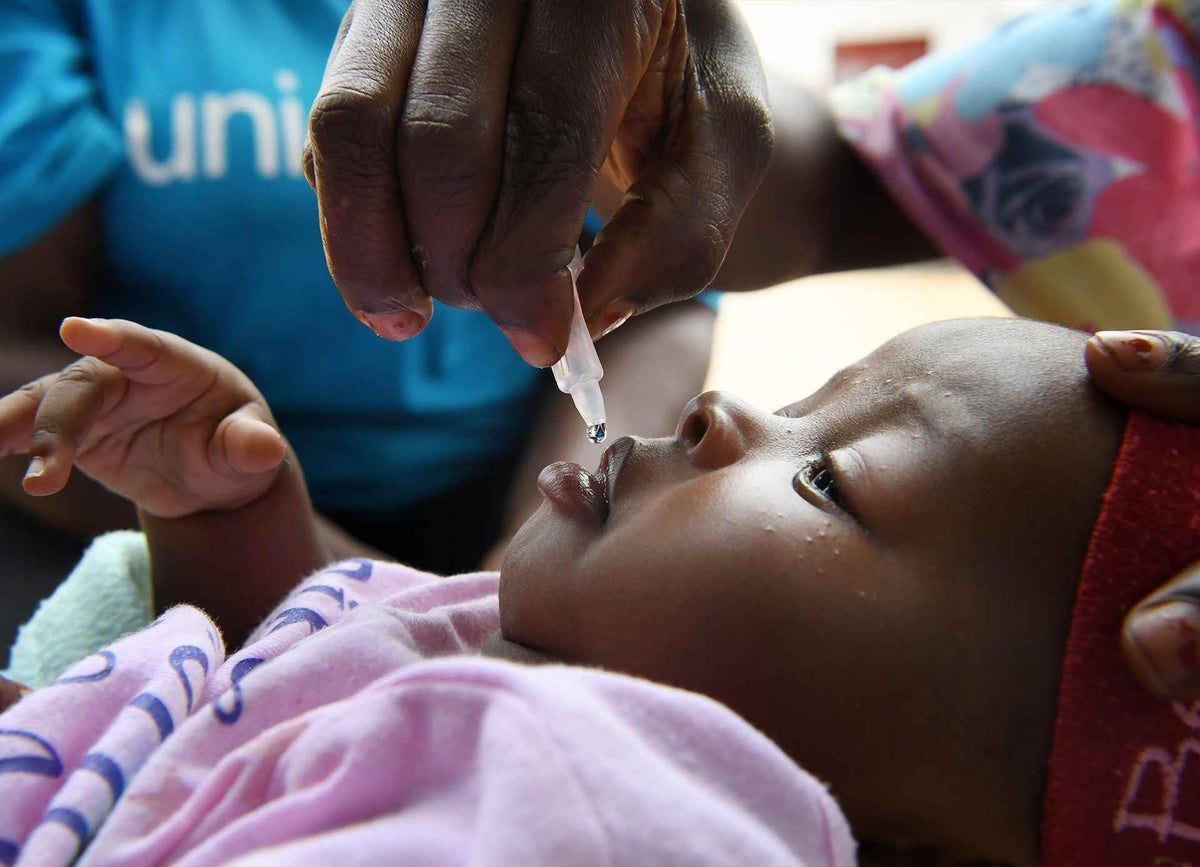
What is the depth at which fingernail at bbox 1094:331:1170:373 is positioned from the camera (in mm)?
578

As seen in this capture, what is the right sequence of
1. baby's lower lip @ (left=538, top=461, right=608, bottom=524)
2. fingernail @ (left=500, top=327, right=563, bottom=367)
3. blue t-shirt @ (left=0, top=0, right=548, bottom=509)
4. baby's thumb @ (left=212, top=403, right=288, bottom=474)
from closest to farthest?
1. fingernail @ (left=500, top=327, right=563, bottom=367)
2. baby's lower lip @ (left=538, top=461, right=608, bottom=524)
3. baby's thumb @ (left=212, top=403, right=288, bottom=474)
4. blue t-shirt @ (left=0, top=0, right=548, bottom=509)

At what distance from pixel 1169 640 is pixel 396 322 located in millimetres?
458

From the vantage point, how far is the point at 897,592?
1.93ft

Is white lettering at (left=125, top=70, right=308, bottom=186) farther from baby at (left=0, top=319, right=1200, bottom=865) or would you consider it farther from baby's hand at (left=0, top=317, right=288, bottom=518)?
baby at (left=0, top=319, right=1200, bottom=865)

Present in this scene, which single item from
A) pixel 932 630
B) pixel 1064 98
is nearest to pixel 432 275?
pixel 932 630

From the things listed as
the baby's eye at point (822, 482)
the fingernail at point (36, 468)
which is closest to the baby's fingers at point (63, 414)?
the fingernail at point (36, 468)

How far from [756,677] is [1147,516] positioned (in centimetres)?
25

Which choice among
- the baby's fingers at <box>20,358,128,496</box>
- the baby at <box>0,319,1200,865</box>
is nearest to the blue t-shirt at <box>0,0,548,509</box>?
the baby's fingers at <box>20,358,128,496</box>

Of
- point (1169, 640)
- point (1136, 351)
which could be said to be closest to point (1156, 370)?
point (1136, 351)

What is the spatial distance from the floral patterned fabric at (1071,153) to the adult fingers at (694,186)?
1.82 feet

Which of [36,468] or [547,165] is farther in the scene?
[36,468]

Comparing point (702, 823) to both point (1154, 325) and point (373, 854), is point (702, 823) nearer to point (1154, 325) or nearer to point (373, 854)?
point (373, 854)

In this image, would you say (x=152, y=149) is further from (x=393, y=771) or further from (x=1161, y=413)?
(x=1161, y=413)

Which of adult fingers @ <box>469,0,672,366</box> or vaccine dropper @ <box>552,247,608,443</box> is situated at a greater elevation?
adult fingers @ <box>469,0,672,366</box>
